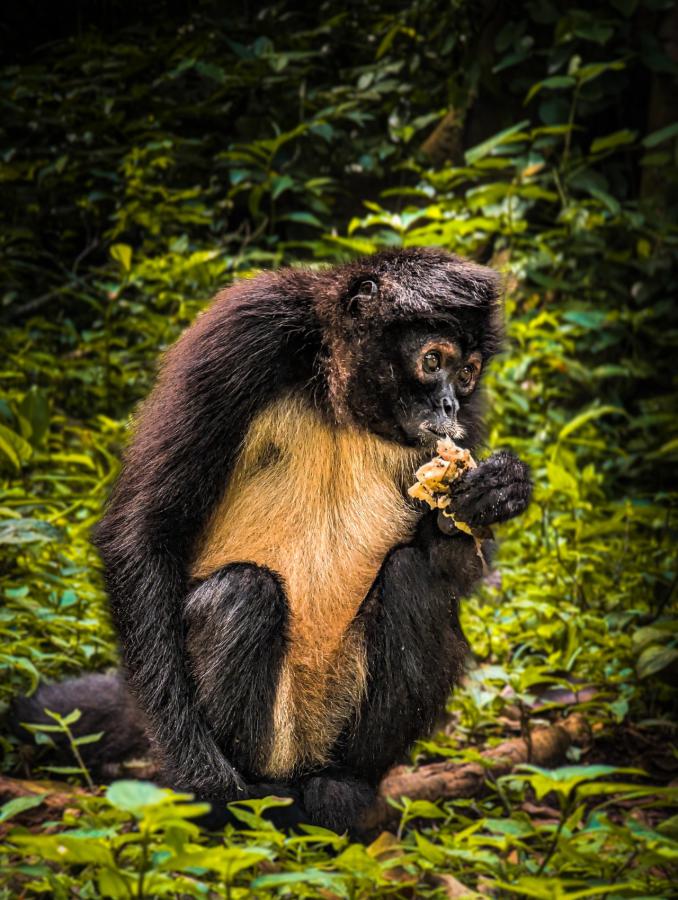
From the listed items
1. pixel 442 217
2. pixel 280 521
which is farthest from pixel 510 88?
pixel 280 521

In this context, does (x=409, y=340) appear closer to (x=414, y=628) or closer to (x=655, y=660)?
(x=414, y=628)

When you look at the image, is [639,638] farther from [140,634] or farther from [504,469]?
[140,634]

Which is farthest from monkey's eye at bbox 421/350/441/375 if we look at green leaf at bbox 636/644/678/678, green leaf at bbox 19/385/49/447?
green leaf at bbox 19/385/49/447

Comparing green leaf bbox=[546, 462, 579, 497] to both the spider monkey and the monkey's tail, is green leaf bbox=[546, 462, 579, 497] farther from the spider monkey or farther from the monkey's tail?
the monkey's tail

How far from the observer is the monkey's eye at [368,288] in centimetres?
411

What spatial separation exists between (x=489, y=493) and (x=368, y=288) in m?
0.95

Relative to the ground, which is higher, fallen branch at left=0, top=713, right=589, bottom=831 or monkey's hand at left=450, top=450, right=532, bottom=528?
monkey's hand at left=450, top=450, right=532, bottom=528

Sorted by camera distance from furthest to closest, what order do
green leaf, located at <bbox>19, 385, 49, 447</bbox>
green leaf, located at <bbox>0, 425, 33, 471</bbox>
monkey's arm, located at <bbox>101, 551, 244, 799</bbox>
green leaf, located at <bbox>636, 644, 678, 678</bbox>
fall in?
green leaf, located at <bbox>19, 385, 49, 447</bbox> → green leaf, located at <bbox>0, 425, 33, 471</bbox> → green leaf, located at <bbox>636, 644, 678, 678</bbox> → monkey's arm, located at <bbox>101, 551, 244, 799</bbox>

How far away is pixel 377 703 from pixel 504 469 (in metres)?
1.03

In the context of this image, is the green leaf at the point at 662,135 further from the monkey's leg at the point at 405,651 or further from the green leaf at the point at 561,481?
the monkey's leg at the point at 405,651

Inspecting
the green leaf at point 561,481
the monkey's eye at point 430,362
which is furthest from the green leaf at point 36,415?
the green leaf at point 561,481

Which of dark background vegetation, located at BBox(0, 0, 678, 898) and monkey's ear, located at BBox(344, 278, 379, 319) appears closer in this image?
dark background vegetation, located at BBox(0, 0, 678, 898)

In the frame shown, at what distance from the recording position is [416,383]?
4020mm

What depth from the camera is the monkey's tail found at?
4074 millimetres
